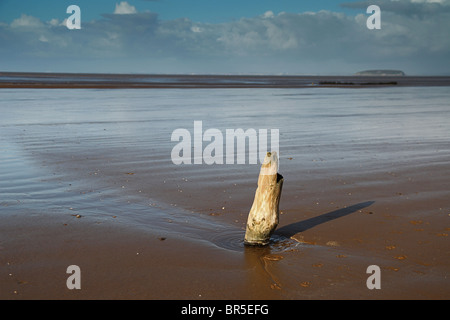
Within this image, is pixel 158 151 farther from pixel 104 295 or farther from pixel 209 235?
pixel 104 295

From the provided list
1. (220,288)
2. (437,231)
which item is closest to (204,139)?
(437,231)

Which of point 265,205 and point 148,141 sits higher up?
point 148,141

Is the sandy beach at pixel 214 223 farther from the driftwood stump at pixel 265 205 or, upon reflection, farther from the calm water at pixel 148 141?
the driftwood stump at pixel 265 205

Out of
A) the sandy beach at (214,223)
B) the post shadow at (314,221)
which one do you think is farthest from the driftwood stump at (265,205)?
the post shadow at (314,221)

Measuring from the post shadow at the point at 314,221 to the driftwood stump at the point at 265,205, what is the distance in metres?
0.56

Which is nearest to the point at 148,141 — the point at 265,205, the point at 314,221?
the point at 314,221

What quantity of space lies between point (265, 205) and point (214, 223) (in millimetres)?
1143

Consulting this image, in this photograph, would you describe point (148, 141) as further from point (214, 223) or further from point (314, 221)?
point (314, 221)

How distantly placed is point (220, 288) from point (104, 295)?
111cm

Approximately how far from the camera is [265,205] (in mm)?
5793

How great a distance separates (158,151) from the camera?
11859mm

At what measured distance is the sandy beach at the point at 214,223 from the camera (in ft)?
16.1

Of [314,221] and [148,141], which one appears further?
[148,141]

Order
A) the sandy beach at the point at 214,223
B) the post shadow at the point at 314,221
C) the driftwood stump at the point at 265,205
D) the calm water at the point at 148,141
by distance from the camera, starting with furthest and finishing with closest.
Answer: the calm water at the point at 148,141, the post shadow at the point at 314,221, the driftwood stump at the point at 265,205, the sandy beach at the point at 214,223
